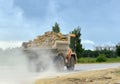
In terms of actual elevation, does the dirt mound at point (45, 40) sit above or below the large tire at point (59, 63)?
above

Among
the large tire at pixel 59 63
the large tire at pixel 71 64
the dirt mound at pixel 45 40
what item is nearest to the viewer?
the large tire at pixel 59 63

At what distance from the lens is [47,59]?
2752 centimetres

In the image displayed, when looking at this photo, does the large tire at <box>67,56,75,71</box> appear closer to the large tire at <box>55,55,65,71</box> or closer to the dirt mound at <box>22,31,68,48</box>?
the large tire at <box>55,55,65,71</box>

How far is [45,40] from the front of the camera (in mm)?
28266

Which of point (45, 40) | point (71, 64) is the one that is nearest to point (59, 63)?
point (71, 64)

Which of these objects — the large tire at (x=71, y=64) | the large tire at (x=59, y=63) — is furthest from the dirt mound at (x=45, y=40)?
the large tire at (x=71, y=64)

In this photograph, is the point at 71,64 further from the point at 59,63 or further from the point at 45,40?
the point at 45,40

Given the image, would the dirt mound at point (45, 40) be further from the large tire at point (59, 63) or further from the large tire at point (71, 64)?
the large tire at point (71, 64)

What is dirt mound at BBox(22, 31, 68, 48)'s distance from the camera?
91.5 ft

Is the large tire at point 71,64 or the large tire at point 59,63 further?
the large tire at point 71,64

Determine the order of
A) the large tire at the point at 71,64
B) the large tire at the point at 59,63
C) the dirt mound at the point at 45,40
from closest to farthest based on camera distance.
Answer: the large tire at the point at 59,63, the dirt mound at the point at 45,40, the large tire at the point at 71,64

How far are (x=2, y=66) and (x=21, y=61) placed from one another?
8.09 ft

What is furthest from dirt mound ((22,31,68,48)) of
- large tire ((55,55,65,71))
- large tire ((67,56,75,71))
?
large tire ((67,56,75,71))

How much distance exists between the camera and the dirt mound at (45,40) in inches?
1098
